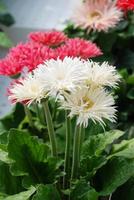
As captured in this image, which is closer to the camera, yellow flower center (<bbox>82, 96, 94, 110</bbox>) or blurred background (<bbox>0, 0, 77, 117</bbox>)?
yellow flower center (<bbox>82, 96, 94, 110</bbox>)

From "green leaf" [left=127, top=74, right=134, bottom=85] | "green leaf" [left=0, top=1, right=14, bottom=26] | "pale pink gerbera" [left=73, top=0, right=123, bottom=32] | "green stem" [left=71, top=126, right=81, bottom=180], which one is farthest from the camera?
"green leaf" [left=0, top=1, right=14, bottom=26]

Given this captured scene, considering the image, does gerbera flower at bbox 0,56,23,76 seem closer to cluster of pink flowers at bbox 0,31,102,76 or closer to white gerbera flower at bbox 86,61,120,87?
cluster of pink flowers at bbox 0,31,102,76

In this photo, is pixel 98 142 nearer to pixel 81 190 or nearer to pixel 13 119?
pixel 81 190

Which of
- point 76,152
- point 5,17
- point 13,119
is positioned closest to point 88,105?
point 76,152

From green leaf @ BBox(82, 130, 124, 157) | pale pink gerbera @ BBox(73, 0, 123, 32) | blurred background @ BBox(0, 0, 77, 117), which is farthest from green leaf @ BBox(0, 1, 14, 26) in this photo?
green leaf @ BBox(82, 130, 124, 157)

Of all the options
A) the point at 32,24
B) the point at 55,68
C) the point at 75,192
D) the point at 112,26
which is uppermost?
the point at 32,24

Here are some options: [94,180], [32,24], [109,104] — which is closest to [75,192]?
[94,180]

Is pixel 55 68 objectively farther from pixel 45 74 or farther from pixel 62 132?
pixel 62 132

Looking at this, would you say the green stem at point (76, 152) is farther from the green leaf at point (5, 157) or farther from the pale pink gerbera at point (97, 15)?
the pale pink gerbera at point (97, 15)

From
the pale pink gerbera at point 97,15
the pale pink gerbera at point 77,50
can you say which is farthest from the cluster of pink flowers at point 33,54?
the pale pink gerbera at point 97,15
